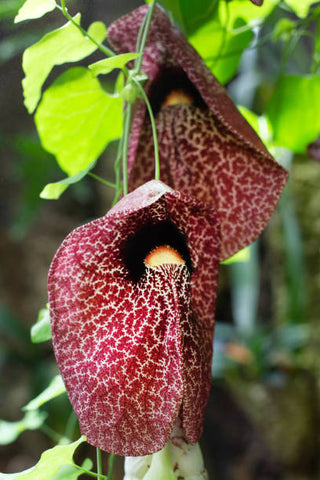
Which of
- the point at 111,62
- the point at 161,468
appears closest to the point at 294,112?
the point at 111,62

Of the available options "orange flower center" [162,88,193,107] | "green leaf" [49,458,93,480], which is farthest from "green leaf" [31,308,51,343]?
"orange flower center" [162,88,193,107]

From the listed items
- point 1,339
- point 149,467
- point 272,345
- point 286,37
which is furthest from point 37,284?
point 149,467

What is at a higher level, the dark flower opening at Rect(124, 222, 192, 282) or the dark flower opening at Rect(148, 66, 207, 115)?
the dark flower opening at Rect(148, 66, 207, 115)

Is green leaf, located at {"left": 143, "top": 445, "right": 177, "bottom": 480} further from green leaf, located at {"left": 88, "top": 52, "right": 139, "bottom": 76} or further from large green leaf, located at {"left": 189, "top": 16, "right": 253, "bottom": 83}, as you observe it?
large green leaf, located at {"left": 189, "top": 16, "right": 253, "bottom": 83}

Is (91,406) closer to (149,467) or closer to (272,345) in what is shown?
(149,467)

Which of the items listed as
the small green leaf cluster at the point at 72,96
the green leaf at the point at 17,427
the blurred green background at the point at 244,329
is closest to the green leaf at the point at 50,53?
the small green leaf cluster at the point at 72,96

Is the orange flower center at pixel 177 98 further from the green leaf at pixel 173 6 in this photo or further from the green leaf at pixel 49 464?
the green leaf at pixel 49 464

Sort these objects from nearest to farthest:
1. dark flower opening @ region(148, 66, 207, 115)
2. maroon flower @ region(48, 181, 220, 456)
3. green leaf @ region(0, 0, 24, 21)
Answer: maroon flower @ region(48, 181, 220, 456) → dark flower opening @ region(148, 66, 207, 115) → green leaf @ region(0, 0, 24, 21)
